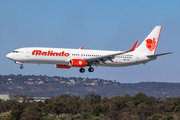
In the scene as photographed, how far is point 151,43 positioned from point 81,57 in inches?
744

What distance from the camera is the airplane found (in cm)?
5978

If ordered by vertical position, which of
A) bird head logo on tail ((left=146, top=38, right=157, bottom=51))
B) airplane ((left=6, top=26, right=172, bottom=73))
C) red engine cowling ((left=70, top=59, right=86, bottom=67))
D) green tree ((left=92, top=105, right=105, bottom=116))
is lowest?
green tree ((left=92, top=105, right=105, bottom=116))

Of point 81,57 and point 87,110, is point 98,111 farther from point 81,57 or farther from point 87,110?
point 81,57

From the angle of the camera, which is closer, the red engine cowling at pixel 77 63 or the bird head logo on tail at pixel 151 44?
the red engine cowling at pixel 77 63

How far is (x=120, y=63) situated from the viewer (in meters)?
66.9

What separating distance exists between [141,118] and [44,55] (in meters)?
112

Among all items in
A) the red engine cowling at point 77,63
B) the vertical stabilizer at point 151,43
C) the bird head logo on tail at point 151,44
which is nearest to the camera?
the red engine cowling at point 77,63

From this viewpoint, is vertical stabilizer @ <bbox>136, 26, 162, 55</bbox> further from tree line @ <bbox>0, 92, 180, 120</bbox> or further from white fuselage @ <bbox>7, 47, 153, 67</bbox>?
tree line @ <bbox>0, 92, 180, 120</bbox>

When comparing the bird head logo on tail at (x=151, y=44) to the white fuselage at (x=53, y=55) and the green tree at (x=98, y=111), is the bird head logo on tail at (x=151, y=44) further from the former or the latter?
the green tree at (x=98, y=111)

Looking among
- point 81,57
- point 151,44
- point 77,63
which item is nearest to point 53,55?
point 77,63

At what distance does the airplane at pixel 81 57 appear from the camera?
196 feet

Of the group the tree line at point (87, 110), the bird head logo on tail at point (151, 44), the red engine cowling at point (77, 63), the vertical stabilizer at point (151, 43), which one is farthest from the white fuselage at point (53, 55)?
the tree line at point (87, 110)

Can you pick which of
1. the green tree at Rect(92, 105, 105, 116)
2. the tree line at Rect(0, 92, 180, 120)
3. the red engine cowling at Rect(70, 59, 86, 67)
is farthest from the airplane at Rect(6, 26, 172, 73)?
the green tree at Rect(92, 105, 105, 116)

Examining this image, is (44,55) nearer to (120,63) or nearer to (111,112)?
(120,63)
